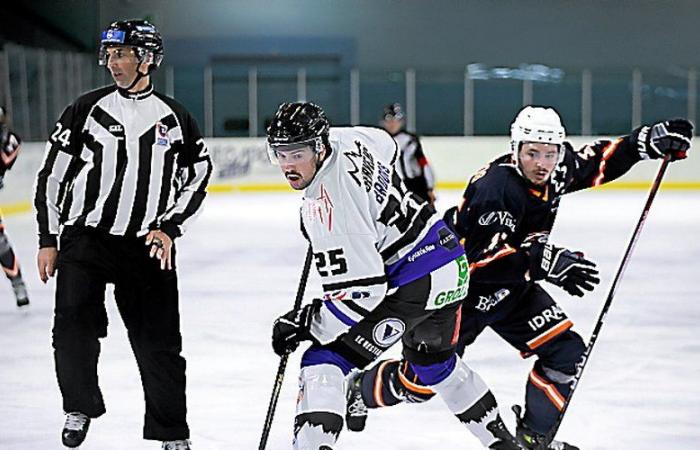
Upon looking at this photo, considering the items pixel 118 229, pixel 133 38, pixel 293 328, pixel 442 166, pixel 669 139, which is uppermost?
pixel 133 38

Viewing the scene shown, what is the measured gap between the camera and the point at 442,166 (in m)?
14.1

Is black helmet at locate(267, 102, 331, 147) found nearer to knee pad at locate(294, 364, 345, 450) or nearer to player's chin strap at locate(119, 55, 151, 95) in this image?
knee pad at locate(294, 364, 345, 450)

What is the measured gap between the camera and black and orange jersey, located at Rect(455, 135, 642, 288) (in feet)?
9.84

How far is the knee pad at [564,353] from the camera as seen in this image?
3164 mm

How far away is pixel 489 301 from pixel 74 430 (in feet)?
3.75

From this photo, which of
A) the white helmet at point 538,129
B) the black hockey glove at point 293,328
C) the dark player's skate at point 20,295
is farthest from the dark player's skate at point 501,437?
the dark player's skate at point 20,295

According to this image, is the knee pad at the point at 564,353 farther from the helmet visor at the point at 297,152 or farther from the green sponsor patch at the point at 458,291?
the helmet visor at the point at 297,152

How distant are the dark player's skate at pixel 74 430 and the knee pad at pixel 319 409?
75cm

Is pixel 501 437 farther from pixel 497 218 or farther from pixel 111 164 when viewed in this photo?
pixel 111 164

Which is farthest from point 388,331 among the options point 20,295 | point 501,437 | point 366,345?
point 20,295

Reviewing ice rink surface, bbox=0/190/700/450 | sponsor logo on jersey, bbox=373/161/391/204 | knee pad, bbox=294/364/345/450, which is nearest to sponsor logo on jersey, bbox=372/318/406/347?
knee pad, bbox=294/364/345/450

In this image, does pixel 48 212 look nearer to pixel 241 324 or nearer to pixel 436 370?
pixel 436 370

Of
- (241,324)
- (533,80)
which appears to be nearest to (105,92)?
(241,324)

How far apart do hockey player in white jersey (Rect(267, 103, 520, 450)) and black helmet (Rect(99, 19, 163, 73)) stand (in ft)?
2.03
